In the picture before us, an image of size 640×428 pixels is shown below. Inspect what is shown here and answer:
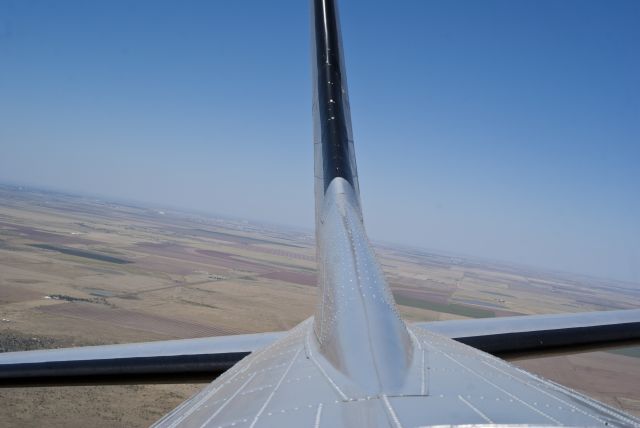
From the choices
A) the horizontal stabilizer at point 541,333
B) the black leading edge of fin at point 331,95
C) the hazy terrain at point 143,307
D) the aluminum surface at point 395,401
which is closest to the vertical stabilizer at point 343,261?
the black leading edge of fin at point 331,95

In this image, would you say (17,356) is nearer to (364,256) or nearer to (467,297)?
(364,256)

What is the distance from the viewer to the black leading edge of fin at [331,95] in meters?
6.70

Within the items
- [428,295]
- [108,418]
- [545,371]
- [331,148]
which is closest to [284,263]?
[428,295]

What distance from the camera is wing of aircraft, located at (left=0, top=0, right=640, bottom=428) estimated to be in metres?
2.29

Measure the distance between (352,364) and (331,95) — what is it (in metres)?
5.34

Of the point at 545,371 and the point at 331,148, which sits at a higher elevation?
the point at 331,148

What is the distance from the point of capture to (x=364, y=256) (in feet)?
15.2

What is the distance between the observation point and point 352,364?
9.37 feet

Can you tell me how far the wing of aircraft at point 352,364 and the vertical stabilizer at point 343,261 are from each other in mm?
15

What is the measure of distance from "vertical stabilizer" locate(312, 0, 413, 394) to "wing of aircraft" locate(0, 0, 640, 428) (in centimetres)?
2

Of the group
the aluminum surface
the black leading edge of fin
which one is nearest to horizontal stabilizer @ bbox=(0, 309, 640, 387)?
the aluminum surface

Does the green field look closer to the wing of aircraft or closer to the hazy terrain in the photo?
the hazy terrain

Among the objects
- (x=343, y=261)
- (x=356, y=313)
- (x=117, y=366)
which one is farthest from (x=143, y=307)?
(x=356, y=313)

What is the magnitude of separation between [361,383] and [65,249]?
2737 inches
